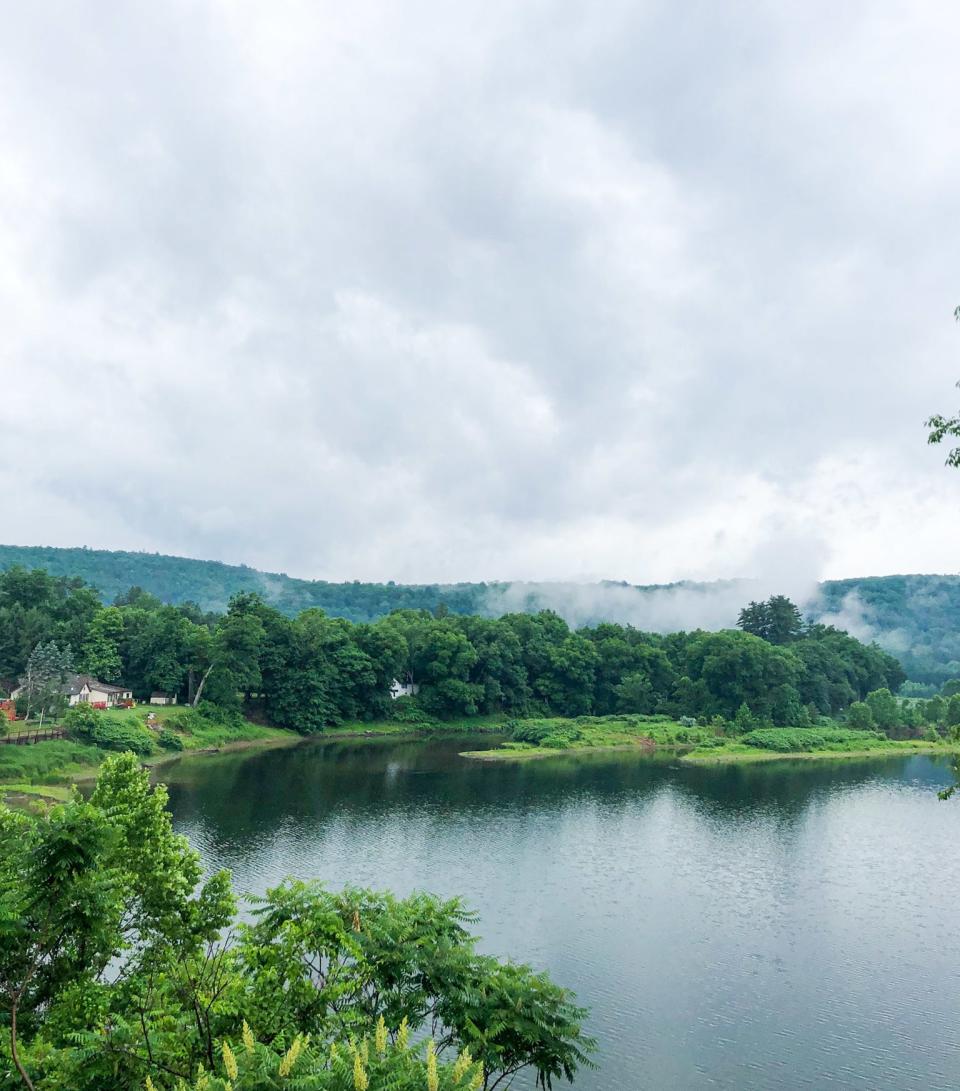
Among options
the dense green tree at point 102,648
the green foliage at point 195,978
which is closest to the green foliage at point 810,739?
the dense green tree at point 102,648

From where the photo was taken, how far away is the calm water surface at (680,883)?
1034 inches

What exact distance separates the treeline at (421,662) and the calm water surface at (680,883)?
69.7ft

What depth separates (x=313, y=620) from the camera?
10706 centimetres

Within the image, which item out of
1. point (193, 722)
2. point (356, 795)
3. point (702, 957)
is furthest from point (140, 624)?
point (702, 957)

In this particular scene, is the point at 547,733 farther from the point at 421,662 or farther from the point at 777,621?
the point at 777,621

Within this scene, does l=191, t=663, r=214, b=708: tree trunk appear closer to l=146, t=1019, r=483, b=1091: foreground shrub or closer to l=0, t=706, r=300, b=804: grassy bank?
l=0, t=706, r=300, b=804: grassy bank

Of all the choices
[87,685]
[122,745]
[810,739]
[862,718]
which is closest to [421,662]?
[87,685]

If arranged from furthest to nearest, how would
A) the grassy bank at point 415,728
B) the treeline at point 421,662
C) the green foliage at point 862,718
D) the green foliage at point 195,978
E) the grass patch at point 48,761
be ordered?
the green foliage at point 862,718 < the grassy bank at point 415,728 < the treeline at point 421,662 < the grass patch at point 48,761 < the green foliage at point 195,978

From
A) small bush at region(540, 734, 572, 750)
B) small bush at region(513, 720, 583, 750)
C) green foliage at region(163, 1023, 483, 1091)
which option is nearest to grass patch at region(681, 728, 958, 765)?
small bush at region(540, 734, 572, 750)

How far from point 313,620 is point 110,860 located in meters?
90.1

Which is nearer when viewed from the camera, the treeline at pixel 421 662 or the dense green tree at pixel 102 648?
the dense green tree at pixel 102 648

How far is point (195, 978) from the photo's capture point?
1559 centimetres

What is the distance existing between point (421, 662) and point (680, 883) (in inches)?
2924

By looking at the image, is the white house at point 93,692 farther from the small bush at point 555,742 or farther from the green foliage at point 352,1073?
the green foliage at point 352,1073
